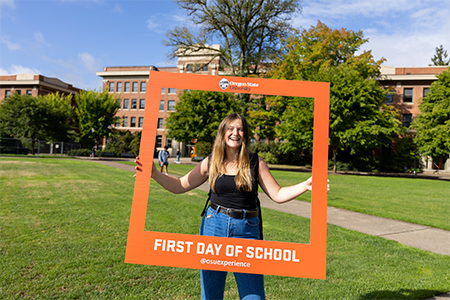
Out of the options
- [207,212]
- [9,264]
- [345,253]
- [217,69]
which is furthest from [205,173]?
[217,69]

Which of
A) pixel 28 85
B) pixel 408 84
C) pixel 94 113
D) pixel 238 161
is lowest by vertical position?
pixel 238 161

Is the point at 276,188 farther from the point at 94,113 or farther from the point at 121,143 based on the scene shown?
the point at 121,143

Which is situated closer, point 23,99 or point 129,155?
point 23,99

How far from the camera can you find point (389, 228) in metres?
7.37

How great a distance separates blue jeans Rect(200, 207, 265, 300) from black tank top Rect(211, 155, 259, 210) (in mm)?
95

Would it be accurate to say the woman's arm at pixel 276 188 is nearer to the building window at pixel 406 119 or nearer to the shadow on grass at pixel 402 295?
the shadow on grass at pixel 402 295

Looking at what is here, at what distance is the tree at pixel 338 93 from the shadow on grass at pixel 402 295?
999cm

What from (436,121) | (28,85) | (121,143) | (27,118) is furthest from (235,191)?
(28,85)

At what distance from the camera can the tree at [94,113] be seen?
149ft

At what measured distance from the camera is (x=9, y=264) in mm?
4152

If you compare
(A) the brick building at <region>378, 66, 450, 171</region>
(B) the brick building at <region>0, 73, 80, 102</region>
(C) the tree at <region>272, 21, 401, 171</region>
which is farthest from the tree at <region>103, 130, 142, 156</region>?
(A) the brick building at <region>378, 66, 450, 171</region>

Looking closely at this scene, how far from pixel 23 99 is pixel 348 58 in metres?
40.0

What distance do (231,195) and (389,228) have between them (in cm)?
653

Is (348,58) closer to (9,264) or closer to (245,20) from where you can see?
(245,20)
